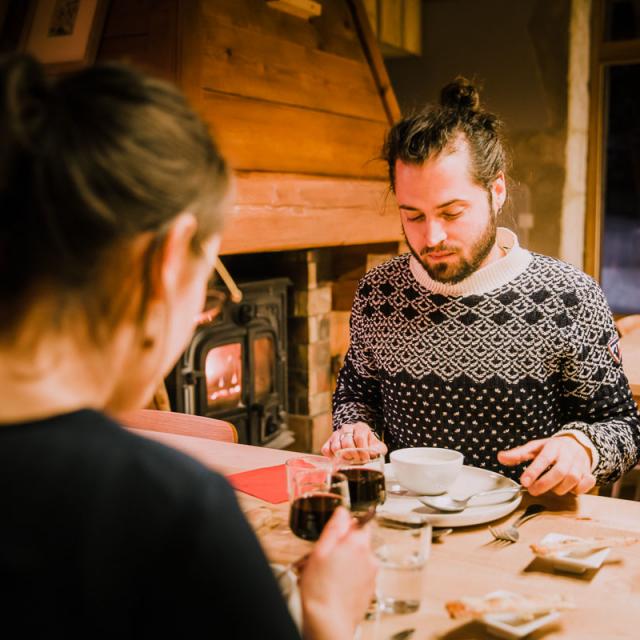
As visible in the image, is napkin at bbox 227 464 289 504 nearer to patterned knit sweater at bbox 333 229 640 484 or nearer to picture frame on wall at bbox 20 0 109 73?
patterned knit sweater at bbox 333 229 640 484

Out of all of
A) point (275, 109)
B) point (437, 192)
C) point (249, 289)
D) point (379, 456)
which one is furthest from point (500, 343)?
point (249, 289)

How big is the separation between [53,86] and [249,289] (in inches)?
111

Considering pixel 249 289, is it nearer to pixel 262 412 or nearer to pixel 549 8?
pixel 262 412

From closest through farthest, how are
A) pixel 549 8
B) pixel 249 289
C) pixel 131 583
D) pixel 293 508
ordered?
1. pixel 131 583
2. pixel 293 508
3. pixel 249 289
4. pixel 549 8

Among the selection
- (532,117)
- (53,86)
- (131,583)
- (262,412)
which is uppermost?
(532,117)

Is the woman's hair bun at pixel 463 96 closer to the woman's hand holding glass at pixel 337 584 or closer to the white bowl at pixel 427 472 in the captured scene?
the white bowl at pixel 427 472

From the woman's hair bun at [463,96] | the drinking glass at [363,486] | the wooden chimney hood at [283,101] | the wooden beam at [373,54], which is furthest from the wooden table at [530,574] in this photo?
the wooden beam at [373,54]

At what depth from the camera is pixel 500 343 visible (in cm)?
174

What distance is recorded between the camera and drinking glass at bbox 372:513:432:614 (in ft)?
3.19

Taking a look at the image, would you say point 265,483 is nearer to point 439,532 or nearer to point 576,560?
point 439,532

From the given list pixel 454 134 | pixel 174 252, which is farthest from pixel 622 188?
pixel 174 252

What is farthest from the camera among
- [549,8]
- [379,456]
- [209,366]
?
[549,8]

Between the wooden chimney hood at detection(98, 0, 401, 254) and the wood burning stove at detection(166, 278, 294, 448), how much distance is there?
439 mm

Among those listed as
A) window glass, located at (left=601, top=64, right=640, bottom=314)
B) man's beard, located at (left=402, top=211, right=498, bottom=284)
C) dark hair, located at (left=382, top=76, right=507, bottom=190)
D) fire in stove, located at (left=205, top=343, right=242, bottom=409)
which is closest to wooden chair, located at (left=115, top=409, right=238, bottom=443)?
man's beard, located at (left=402, top=211, right=498, bottom=284)
